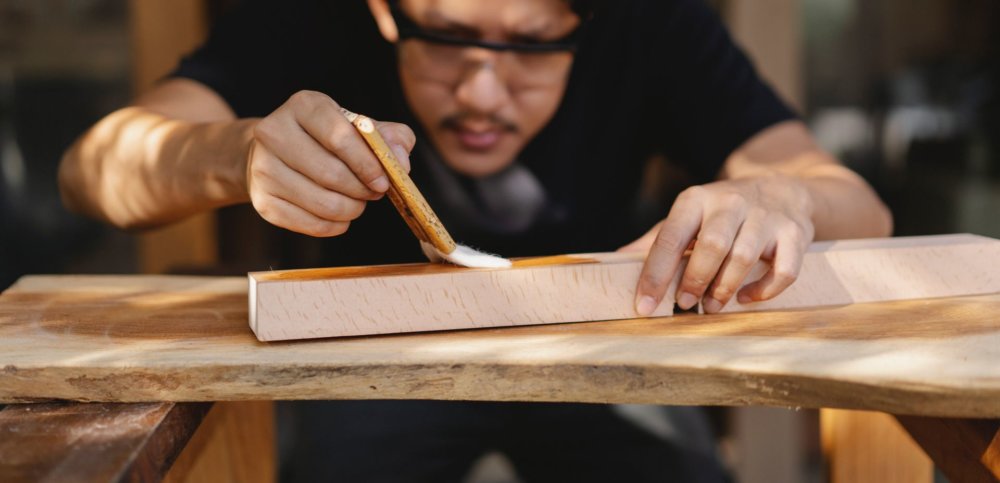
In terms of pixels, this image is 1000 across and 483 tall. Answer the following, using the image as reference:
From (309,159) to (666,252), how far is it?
46 centimetres

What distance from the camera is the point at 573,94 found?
194 cm

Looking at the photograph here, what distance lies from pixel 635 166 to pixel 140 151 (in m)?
1.08

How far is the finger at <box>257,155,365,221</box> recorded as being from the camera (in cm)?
113

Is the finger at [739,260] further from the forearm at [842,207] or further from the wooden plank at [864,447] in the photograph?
the wooden plank at [864,447]

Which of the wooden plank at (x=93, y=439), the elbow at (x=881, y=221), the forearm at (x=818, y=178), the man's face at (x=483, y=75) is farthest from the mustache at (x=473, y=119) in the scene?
the wooden plank at (x=93, y=439)

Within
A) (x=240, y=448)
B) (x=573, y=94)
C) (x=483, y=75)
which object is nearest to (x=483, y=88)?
(x=483, y=75)

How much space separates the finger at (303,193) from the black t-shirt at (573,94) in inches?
27.9

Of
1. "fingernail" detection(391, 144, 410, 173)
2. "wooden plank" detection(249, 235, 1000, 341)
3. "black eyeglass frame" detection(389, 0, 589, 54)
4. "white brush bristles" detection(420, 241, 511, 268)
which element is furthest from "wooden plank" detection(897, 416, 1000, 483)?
A: "black eyeglass frame" detection(389, 0, 589, 54)

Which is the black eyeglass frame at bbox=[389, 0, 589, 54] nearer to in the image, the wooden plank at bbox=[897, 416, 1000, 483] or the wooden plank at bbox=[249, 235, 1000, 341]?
the wooden plank at bbox=[249, 235, 1000, 341]

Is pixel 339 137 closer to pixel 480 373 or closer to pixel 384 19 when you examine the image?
pixel 480 373

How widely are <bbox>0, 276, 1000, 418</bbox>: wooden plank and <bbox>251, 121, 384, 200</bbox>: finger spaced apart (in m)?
0.19

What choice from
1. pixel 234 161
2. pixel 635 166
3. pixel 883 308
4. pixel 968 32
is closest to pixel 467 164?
pixel 635 166

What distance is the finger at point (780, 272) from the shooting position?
120 cm

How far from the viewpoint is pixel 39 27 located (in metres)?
3.26
